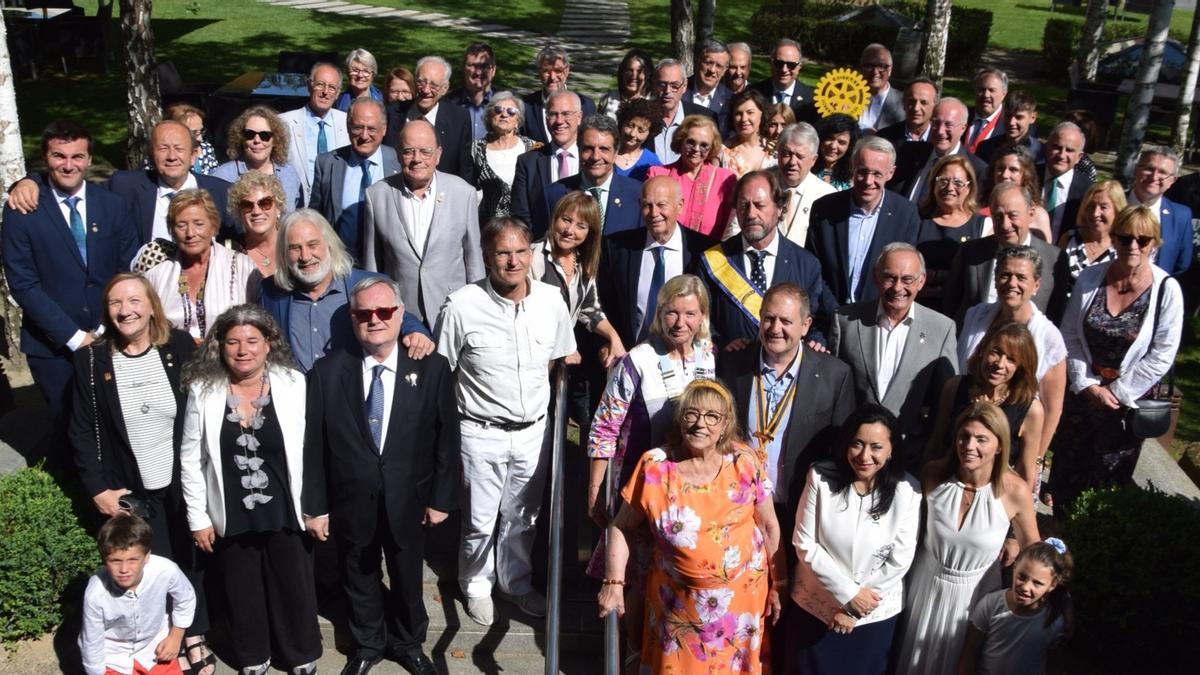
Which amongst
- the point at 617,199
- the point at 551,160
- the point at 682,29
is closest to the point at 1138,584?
the point at 617,199

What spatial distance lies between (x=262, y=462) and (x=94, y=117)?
41.5ft

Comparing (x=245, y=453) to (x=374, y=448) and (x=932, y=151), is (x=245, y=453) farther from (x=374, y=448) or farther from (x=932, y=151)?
(x=932, y=151)

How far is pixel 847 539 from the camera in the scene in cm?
548

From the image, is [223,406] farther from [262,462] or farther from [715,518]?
[715,518]

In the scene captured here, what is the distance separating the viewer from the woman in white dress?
17.7 feet

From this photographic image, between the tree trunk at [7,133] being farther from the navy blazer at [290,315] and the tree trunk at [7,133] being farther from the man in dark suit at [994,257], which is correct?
the man in dark suit at [994,257]

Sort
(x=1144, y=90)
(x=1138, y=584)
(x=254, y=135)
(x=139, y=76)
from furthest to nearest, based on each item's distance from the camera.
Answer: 1. (x=139, y=76)
2. (x=1144, y=90)
3. (x=254, y=135)
4. (x=1138, y=584)

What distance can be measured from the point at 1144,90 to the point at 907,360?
806cm

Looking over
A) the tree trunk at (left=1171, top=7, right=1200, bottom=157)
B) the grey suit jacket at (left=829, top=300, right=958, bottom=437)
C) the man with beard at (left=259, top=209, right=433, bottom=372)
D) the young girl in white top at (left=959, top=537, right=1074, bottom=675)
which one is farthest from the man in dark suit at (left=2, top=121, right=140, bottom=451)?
the tree trunk at (left=1171, top=7, right=1200, bottom=157)

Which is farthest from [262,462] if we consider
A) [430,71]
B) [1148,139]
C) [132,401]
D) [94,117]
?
[1148,139]

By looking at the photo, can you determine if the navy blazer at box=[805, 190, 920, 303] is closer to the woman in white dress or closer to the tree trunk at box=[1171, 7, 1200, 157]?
the woman in white dress

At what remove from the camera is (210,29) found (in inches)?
890

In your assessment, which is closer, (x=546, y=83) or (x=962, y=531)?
(x=962, y=531)

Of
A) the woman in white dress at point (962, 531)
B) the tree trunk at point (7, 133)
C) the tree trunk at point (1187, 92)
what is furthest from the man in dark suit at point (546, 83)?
the tree trunk at point (1187, 92)
